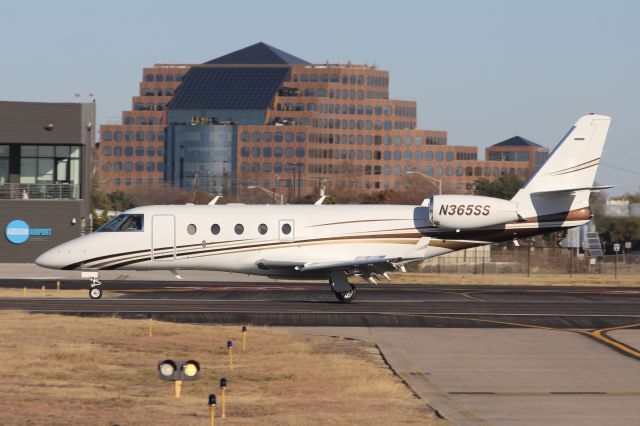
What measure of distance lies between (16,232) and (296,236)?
128 ft

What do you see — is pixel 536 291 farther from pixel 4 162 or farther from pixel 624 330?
pixel 4 162

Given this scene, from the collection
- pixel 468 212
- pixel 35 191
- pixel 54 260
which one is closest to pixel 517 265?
pixel 35 191

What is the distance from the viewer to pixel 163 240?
136 ft

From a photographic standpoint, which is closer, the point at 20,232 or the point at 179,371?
the point at 179,371

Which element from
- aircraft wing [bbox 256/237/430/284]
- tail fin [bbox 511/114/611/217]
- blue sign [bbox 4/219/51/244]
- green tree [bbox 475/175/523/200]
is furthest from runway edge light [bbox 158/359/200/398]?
green tree [bbox 475/175/523/200]

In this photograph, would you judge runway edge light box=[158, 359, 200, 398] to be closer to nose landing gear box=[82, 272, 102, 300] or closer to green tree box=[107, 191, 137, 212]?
nose landing gear box=[82, 272, 102, 300]

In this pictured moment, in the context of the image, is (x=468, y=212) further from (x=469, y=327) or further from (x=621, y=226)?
(x=621, y=226)

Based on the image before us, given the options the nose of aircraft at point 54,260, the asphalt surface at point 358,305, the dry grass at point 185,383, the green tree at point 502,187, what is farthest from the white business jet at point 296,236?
the green tree at point 502,187

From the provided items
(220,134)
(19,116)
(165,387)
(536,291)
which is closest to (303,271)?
(536,291)

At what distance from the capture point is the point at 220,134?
199125 mm

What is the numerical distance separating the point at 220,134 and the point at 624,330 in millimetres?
167648

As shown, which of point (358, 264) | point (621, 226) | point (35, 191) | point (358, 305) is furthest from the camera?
point (35, 191)

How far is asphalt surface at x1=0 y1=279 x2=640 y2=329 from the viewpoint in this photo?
36156mm

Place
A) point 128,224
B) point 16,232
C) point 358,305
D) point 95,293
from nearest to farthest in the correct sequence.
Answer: point 358,305, point 128,224, point 95,293, point 16,232
